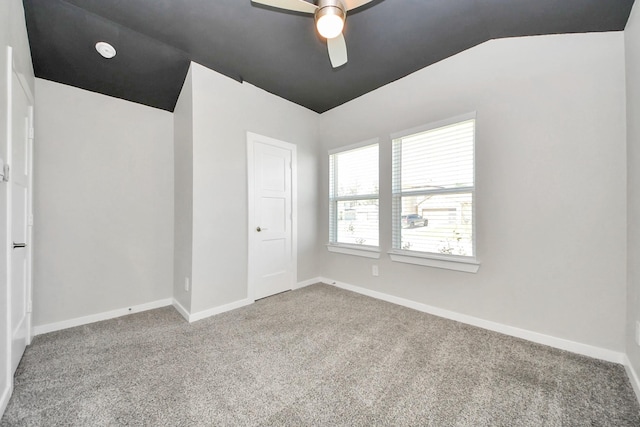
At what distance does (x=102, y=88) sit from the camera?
2.53 m

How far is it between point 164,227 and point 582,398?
3824 millimetres

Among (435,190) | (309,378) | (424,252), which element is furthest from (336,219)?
(309,378)

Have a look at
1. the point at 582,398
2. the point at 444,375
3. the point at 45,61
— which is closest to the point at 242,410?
the point at 444,375

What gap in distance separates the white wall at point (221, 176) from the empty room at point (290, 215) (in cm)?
3

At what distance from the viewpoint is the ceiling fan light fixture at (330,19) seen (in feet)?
5.02

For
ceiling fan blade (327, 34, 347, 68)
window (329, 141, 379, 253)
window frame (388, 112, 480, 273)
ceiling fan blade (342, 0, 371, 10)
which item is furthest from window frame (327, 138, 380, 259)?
ceiling fan blade (342, 0, 371, 10)

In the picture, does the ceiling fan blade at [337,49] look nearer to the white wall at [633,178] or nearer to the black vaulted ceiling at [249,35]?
the black vaulted ceiling at [249,35]

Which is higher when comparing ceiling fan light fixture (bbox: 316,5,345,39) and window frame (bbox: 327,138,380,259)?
ceiling fan light fixture (bbox: 316,5,345,39)

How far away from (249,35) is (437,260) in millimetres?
2802

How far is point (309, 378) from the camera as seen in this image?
5.41ft

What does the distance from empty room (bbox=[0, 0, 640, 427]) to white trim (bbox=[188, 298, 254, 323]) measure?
0.07ft

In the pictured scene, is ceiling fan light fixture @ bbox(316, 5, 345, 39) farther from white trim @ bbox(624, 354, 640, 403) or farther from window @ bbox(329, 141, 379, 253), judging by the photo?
white trim @ bbox(624, 354, 640, 403)

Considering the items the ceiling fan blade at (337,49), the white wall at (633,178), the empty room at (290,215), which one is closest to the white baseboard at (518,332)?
the empty room at (290,215)

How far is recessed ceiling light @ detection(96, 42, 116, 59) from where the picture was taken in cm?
217
